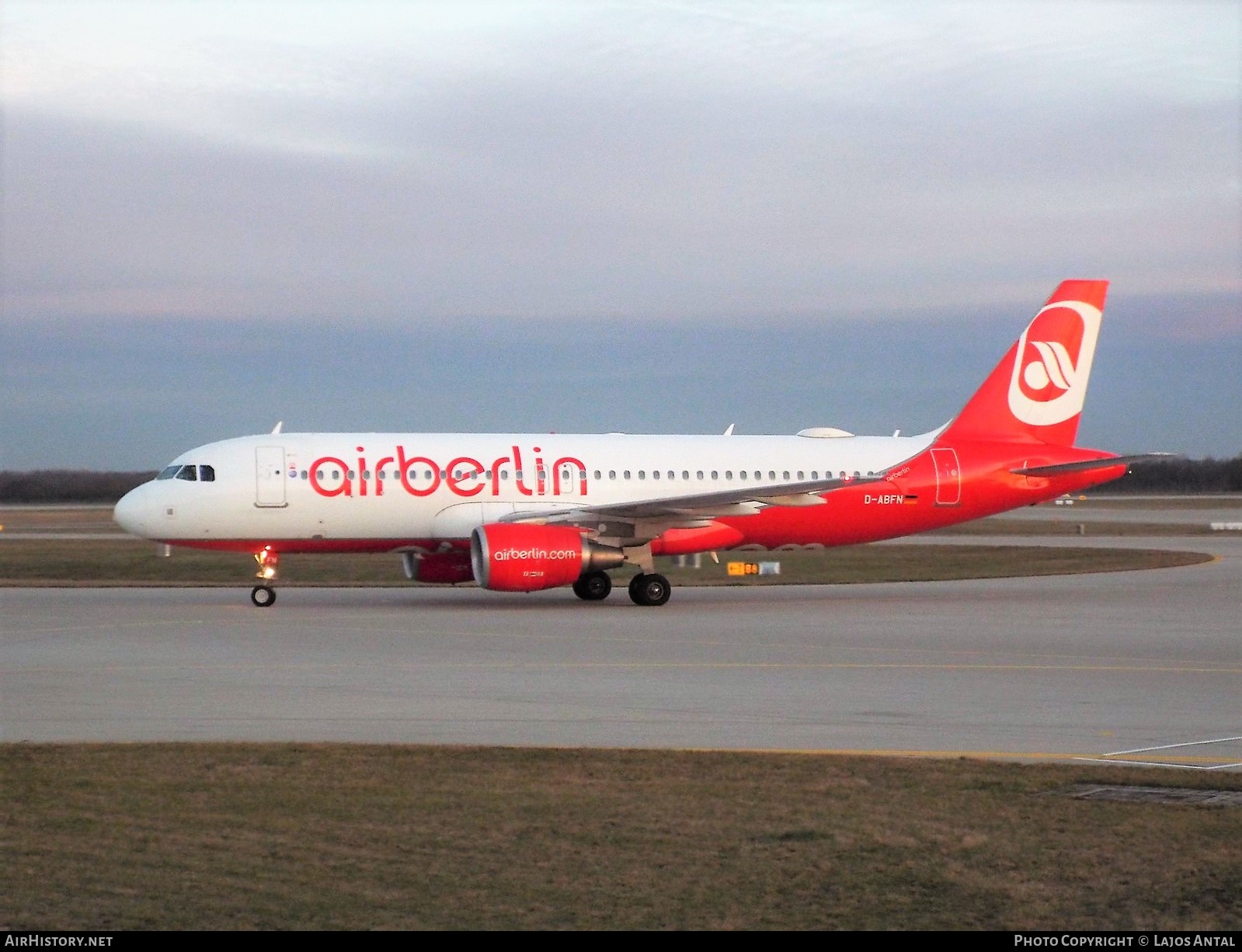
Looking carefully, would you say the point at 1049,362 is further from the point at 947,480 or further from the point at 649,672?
the point at 649,672

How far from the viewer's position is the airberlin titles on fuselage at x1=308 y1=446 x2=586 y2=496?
2800 centimetres

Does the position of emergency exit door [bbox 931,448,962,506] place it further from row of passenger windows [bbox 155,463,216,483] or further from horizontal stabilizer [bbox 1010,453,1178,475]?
row of passenger windows [bbox 155,463,216,483]

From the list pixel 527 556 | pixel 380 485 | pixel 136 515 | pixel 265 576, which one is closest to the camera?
pixel 527 556

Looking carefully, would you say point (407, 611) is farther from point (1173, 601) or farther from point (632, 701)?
point (1173, 601)

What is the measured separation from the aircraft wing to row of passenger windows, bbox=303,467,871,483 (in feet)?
3.32

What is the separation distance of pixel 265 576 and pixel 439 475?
3.84m

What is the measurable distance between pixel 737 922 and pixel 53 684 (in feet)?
37.5

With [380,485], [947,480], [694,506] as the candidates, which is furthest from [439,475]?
[947,480]

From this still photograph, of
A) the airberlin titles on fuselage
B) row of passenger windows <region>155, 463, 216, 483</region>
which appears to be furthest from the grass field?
row of passenger windows <region>155, 463, 216, 483</region>

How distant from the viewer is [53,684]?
52.7 feet

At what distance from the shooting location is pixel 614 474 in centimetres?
3005

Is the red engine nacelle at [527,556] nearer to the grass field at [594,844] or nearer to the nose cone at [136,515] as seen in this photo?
the nose cone at [136,515]

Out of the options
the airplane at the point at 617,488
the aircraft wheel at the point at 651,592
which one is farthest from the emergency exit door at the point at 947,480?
the aircraft wheel at the point at 651,592

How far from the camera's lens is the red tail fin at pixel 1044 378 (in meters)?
32.5
